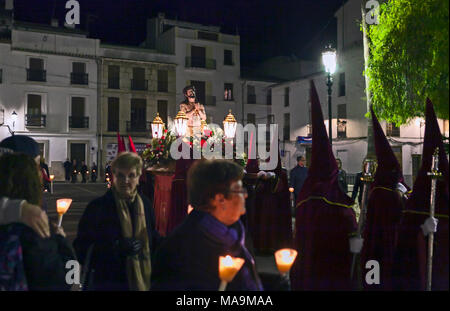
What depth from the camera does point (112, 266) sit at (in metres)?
3.34

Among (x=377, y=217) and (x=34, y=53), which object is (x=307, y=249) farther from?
(x=34, y=53)

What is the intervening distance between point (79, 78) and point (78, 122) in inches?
129

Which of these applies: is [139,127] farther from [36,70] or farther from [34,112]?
[36,70]

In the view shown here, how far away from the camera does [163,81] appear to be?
36.8m

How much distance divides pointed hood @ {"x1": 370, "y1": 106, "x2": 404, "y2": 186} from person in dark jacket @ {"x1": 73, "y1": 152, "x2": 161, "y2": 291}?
269 centimetres

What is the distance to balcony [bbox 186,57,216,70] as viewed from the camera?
123ft

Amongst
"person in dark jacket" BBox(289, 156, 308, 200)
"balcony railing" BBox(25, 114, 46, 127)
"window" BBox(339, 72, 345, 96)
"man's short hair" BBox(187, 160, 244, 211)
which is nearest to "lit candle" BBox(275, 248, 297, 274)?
"man's short hair" BBox(187, 160, 244, 211)

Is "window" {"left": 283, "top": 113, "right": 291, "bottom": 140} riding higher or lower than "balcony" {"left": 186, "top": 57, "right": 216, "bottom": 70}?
lower

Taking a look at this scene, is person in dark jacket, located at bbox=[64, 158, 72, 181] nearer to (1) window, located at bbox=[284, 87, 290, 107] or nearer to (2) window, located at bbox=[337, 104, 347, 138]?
(1) window, located at bbox=[284, 87, 290, 107]

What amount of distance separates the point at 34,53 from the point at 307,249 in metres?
32.0

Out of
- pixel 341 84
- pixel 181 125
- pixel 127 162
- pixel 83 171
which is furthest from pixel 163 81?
pixel 127 162

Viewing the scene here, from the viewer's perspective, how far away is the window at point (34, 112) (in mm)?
32438

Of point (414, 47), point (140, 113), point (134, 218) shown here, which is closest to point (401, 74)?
point (414, 47)

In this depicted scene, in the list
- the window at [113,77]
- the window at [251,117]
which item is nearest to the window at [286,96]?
the window at [251,117]
